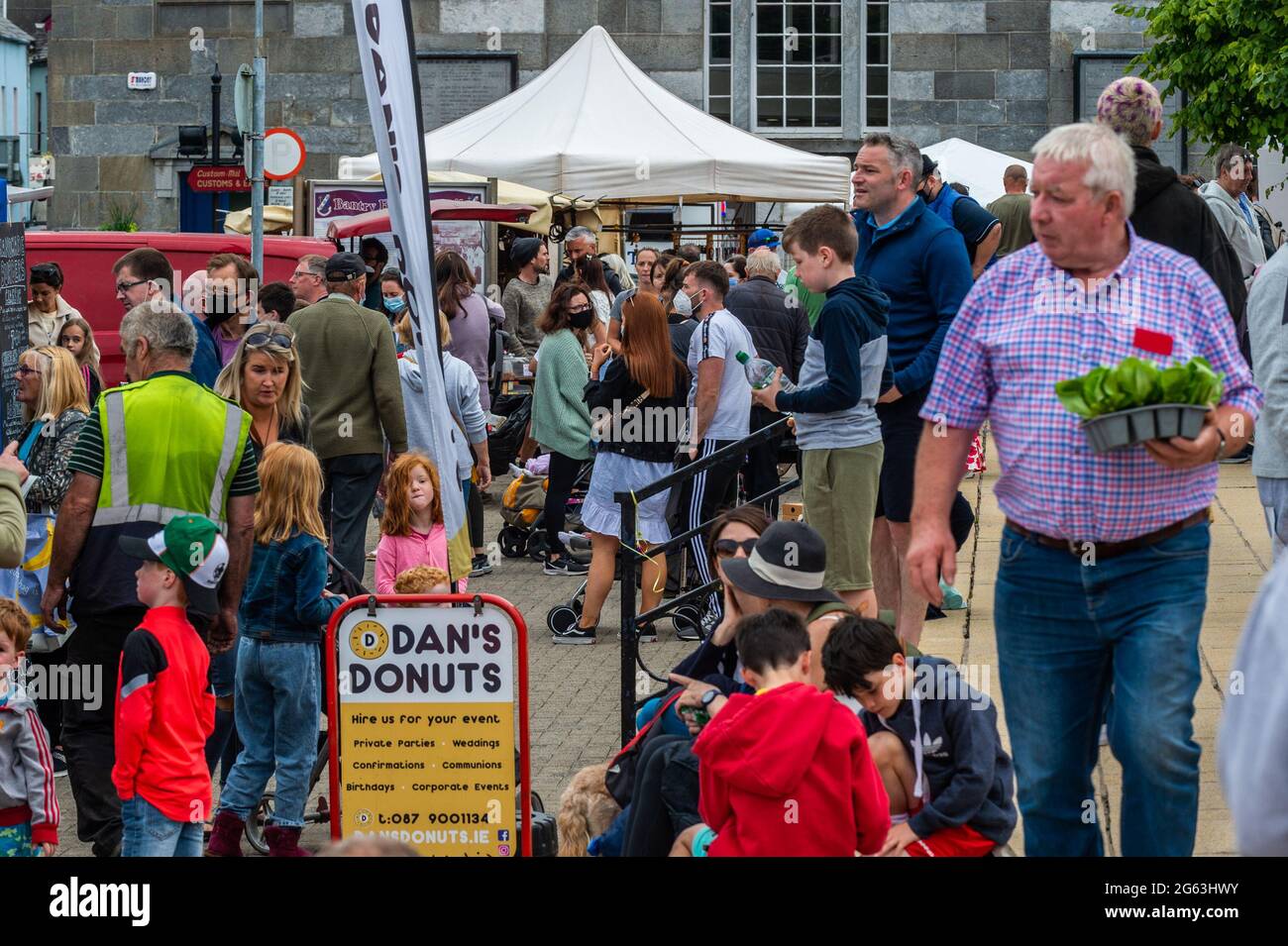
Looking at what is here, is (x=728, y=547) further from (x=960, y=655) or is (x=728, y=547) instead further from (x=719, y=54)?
(x=719, y=54)

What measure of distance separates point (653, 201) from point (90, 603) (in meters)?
13.6

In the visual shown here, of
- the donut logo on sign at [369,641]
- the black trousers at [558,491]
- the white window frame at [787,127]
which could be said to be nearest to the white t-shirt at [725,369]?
the black trousers at [558,491]

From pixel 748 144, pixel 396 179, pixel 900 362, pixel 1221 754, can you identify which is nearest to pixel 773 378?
pixel 900 362

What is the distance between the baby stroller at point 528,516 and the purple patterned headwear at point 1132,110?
7383mm

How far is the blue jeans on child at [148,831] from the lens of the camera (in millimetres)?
5875

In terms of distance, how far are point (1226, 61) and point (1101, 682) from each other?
16.1 meters

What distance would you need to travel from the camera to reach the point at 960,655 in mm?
8117

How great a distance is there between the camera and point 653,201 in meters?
19.6

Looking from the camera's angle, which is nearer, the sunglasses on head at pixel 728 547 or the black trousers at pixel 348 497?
the sunglasses on head at pixel 728 547

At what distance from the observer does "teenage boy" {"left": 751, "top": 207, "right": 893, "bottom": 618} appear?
7.00 metres

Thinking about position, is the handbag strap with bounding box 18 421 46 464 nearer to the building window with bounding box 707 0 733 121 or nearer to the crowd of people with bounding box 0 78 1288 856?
the crowd of people with bounding box 0 78 1288 856

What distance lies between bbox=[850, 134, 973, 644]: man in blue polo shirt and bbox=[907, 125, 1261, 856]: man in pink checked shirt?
2.67 metres

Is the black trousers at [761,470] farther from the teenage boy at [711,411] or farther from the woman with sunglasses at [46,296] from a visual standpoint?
the woman with sunglasses at [46,296]

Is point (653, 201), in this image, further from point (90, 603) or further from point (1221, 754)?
point (1221, 754)
